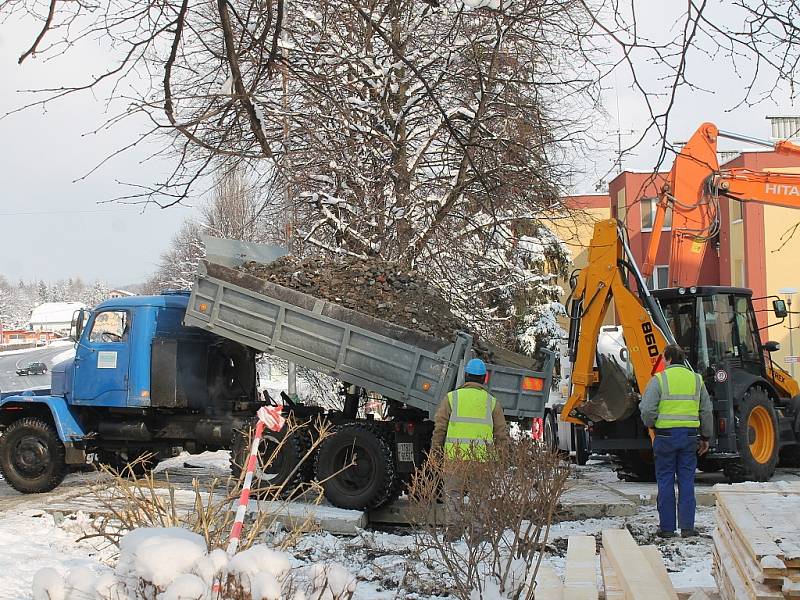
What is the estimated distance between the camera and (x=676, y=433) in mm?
9234

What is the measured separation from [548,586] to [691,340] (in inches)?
332

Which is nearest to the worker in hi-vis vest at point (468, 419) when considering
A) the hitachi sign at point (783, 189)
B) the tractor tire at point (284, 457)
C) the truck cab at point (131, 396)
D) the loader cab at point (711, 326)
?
the tractor tire at point (284, 457)

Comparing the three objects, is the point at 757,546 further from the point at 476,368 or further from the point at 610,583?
the point at 476,368

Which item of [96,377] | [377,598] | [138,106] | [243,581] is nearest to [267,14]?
[138,106]

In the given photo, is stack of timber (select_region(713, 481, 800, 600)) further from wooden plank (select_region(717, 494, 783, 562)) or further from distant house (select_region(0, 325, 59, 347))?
distant house (select_region(0, 325, 59, 347))

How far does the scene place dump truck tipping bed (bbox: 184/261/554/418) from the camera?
10.6 meters

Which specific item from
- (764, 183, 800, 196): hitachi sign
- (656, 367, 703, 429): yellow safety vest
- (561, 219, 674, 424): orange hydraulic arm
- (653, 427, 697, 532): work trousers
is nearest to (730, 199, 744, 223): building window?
(764, 183, 800, 196): hitachi sign

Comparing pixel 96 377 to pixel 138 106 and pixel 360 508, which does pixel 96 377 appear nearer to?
pixel 360 508

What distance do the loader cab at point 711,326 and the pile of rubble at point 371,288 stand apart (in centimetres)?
343

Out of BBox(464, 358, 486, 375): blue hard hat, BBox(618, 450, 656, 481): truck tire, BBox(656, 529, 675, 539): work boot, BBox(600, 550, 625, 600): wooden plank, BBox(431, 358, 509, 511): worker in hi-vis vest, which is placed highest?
BBox(464, 358, 486, 375): blue hard hat

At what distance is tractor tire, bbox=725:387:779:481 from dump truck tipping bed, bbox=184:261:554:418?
310 cm

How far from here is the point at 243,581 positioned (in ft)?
10.8

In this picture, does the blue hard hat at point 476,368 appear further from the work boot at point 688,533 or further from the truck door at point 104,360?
the truck door at point 104,360

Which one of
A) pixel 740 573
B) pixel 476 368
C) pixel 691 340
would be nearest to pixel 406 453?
pixel 476 368
